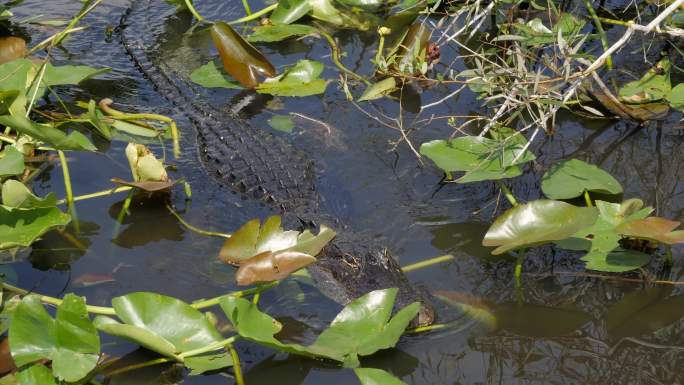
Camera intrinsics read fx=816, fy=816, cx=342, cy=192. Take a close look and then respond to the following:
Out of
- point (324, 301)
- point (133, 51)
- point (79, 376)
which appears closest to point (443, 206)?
point (324, 301)

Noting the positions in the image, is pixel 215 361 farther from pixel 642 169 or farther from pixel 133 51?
pixel 133 51

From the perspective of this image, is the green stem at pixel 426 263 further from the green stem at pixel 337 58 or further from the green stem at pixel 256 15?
the green stem at pixel 256 15

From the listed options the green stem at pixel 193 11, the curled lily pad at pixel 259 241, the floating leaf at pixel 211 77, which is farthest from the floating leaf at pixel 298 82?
the curled lily pad at pixel 259 241

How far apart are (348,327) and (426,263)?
72cm

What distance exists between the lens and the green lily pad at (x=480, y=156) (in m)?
3.11

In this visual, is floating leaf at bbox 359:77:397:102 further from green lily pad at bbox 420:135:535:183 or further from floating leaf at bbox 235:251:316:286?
floating leaf at bbox 235:251:316:286

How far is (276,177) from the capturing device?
3.87 metres

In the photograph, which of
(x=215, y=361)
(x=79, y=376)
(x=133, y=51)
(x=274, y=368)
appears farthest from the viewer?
(x=133, y=51)

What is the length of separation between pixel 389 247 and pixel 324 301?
0.42 meters

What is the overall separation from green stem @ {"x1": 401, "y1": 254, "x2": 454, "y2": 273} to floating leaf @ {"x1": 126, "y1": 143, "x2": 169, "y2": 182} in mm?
1060

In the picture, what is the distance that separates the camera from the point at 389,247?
10.7ft

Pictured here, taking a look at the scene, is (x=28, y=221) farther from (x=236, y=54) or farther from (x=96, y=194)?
(x=236, y=54)

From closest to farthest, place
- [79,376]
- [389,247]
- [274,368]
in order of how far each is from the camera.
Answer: [79,376] → [274,368] → [389,247]

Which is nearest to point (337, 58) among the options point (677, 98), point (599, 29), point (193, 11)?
point (193, 11)
